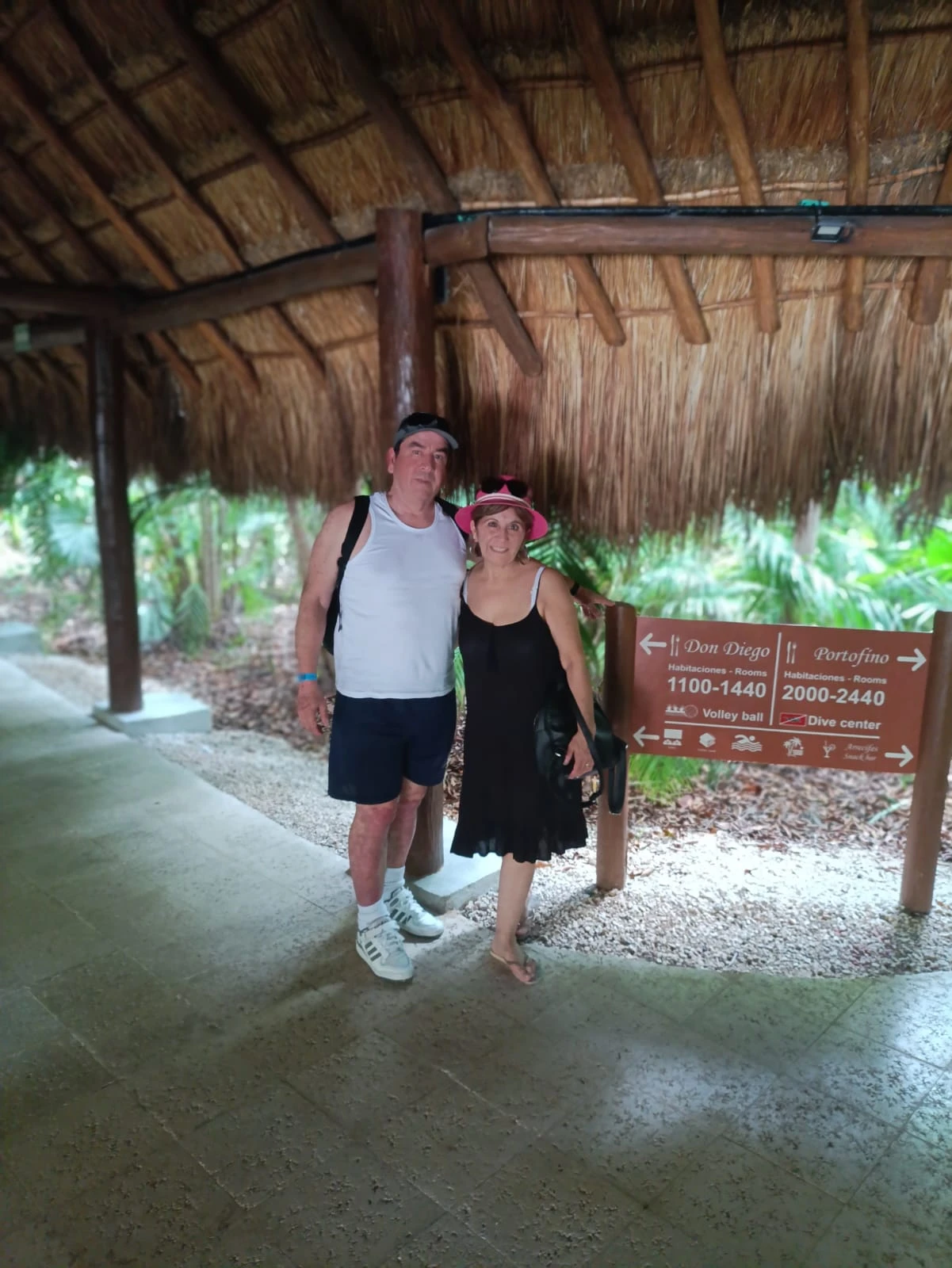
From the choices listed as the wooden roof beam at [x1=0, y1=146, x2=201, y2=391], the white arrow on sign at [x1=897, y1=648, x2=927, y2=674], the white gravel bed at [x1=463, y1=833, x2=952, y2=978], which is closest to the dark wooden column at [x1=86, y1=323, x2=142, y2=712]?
the wooden roof beam at [x1=0, y1=146, x2=201, y2=391]

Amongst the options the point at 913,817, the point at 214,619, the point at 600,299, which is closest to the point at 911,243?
the point at 600,299

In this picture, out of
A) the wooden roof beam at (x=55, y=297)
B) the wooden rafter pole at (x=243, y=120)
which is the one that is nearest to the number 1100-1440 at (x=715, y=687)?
the wooden rafter pole at (x=243, y=120)

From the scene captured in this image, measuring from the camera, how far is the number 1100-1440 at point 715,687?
8.78ft

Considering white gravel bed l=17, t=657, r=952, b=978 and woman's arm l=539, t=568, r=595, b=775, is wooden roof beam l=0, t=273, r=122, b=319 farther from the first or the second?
woman's arm l=539, t=568, r=595, b=775

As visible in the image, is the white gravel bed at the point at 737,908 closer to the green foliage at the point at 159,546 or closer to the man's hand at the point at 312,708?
the man's hand at the point at 312,708

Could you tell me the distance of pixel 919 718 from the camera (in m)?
2.62

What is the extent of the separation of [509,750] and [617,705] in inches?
26.8

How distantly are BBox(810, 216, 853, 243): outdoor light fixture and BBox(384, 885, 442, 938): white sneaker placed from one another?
7.90 feet

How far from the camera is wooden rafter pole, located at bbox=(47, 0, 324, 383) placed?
3236mm

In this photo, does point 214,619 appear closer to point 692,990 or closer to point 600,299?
point 600,299

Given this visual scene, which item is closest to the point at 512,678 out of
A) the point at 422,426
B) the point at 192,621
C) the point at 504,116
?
the point at 422,426

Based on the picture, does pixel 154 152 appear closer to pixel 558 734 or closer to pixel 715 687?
pixel 558 734

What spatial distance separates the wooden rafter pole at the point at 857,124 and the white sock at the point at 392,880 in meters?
2.38

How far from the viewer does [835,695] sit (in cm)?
264
